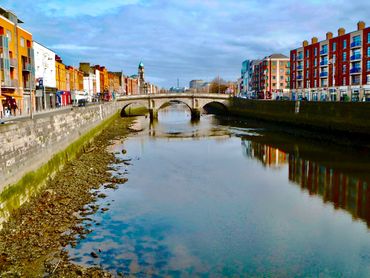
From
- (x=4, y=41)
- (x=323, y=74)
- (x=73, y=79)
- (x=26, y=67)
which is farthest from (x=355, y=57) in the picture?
(x=73, y=79)

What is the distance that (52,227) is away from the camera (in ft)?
46.8

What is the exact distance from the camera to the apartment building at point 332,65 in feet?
200

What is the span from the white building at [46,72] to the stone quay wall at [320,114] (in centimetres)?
3271

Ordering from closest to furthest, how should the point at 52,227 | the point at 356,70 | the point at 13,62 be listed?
the point at 52,227, the point at 13,62, the point at 356,70

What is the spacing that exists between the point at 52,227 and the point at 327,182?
49.2ft

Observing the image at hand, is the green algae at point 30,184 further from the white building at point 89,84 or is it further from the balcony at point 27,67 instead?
the white building at point 89,84

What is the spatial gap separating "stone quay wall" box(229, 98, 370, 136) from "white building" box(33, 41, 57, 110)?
1288 inches

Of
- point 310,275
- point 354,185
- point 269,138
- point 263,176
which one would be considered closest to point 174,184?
point 263,176

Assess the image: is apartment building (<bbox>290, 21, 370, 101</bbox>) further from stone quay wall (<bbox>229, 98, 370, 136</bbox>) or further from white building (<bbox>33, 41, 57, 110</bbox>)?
white building (<bbox>33, 41, 57, 110</bbox>)

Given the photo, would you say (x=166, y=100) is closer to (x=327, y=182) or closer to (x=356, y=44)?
(x=356, y=44)

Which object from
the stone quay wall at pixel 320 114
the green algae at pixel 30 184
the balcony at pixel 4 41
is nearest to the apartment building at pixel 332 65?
the stone quay wall at pixel 320 114

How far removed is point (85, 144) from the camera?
1387 inches

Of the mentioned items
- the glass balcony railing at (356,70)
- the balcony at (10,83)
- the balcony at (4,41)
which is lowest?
the balcony at (10,83)

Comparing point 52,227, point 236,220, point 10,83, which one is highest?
point 10,83
